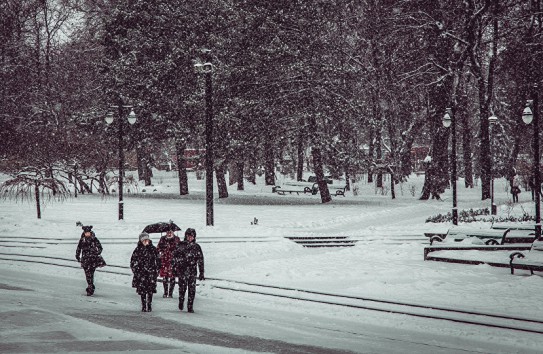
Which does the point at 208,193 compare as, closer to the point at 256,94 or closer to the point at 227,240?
the point at 227,240

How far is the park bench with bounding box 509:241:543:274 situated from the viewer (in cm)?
1652

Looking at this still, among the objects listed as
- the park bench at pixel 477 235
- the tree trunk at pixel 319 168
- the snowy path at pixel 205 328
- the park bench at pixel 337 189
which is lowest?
the snowy path at pixel 205 328

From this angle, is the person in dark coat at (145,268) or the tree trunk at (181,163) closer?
the person in dark coat at (145,268)

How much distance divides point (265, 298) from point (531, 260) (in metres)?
6.96

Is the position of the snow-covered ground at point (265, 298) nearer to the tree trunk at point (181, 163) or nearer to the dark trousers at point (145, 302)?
the dark trousers at point (145, 302)

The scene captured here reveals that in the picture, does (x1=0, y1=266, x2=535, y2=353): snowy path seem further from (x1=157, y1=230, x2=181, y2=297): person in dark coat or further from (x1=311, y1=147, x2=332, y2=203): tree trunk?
(x1=311, y1=147, x2=332, y2=203): tree trunk

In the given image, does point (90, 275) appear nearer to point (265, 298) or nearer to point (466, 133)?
point (265, 298)

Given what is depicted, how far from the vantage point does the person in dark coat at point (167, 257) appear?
591 inches

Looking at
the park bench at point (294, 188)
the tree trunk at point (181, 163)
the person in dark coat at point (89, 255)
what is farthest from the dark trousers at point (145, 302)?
the park bench at point (294, 188)

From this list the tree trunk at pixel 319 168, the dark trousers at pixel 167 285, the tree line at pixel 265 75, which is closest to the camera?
the dark trousers at pixel 167 285

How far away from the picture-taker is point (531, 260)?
666 inches

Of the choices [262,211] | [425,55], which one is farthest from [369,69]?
[262,211]

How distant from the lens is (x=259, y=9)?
39312 mm

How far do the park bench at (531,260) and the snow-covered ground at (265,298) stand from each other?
0.87 feet
